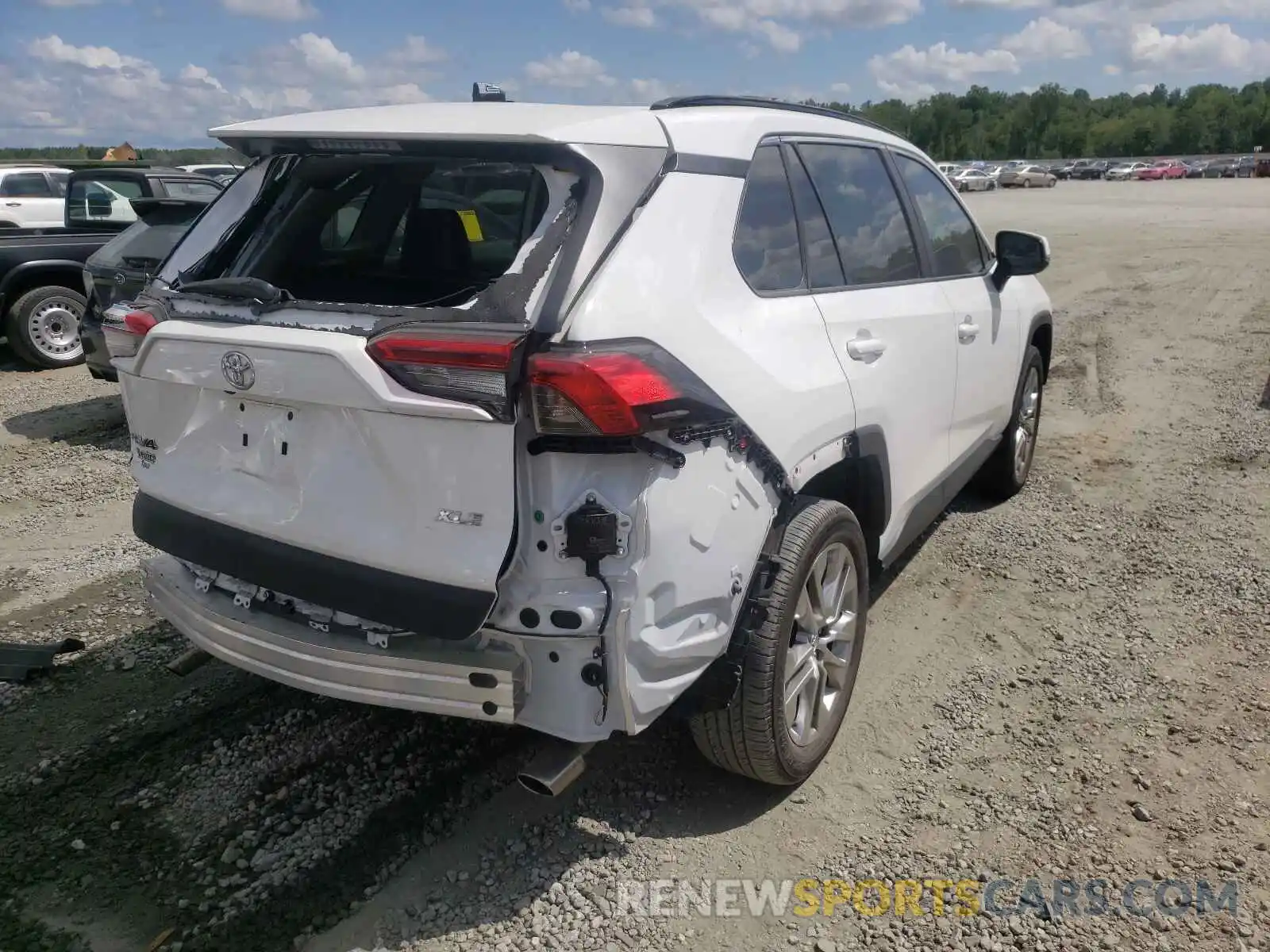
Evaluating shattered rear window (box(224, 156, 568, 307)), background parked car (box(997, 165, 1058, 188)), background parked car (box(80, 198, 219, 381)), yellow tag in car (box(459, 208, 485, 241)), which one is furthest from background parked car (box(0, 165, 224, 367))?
background parked car (box(997, 165, 1058, 188))

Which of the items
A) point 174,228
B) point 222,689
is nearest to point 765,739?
point 222,689

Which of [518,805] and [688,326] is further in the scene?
[518,805]

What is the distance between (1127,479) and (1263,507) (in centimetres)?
75

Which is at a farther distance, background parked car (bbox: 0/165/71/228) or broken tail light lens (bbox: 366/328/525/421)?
background parked car (bbox: 0/165/71/228)

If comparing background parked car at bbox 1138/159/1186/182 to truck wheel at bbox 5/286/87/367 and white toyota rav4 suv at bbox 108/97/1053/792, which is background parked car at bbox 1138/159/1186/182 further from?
white toyota rav4 suv at bbox 108/97/1053/792

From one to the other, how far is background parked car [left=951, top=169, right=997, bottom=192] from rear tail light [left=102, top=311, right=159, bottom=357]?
58799 mm

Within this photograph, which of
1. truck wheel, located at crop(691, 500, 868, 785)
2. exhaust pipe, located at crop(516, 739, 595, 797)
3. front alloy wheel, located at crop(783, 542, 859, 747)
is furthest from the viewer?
front alloy wheel, located at crop(783, 542, 859, 747)

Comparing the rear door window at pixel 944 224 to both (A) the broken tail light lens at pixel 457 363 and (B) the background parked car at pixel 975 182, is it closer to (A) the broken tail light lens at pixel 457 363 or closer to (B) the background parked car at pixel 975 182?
(A) the broken tail light lens at pixel 457 363

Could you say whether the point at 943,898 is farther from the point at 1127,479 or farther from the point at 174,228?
the point at 174,228

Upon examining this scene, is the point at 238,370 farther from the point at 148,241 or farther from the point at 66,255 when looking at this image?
the point at 66,255

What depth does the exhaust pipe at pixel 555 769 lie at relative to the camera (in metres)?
2.43

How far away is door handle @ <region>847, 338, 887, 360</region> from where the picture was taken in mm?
3070

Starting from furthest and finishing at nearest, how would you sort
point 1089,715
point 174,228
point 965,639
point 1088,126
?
point 1088,126 < point 174,228 < point 965,639 < point 1089,715

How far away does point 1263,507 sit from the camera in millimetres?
5320
